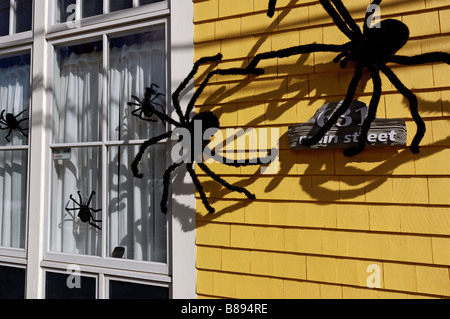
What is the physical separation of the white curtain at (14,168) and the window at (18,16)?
1.13 feet

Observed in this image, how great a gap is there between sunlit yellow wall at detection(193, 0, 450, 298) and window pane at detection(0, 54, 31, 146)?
70.2 inches

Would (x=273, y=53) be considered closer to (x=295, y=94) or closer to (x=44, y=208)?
(x=295, y=94)

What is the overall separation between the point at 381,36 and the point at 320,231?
1.19m

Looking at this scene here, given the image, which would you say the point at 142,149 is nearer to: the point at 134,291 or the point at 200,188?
the point at 200,188

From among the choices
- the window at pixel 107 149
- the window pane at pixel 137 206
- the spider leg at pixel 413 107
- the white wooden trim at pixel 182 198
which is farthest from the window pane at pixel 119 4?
the spider leg at pixel 413 107

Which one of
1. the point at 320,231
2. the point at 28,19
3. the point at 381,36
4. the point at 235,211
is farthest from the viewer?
the point at 28,19

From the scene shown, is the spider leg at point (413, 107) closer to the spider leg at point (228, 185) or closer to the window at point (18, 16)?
the spider leg at point (228, 185)

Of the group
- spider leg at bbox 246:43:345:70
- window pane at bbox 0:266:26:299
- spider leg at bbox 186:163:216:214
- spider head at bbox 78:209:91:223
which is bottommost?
window pane at bbox 0:266:26:299

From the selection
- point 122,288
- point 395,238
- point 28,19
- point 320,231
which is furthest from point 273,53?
point 28,19

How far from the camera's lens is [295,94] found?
2.00m

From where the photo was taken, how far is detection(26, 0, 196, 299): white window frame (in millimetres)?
2188

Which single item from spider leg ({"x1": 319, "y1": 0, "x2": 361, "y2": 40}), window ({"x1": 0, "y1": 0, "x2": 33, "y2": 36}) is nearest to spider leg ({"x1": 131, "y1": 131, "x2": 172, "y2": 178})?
spider leg ({"x1": 319, "y1": 0, "x2": 361, "y2": 40})

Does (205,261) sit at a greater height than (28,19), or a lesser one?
lesser

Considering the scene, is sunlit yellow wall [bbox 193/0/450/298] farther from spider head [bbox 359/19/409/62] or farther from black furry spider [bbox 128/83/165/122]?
black furry spider [bbox 128/83/165/122]
